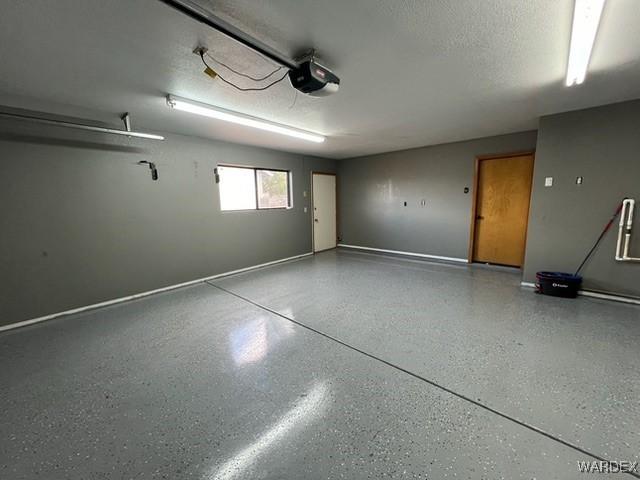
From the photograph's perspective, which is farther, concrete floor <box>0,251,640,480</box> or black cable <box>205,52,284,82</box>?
black cable <box>205,52,284,82</box>

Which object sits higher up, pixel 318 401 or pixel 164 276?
pixel 164 276

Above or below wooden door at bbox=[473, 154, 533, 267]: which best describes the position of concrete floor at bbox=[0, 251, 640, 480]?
below

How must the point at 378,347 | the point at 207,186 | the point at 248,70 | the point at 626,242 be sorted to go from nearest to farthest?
the point at 248,70, the point at 378,347, the point at 626,242, the point at 207,186

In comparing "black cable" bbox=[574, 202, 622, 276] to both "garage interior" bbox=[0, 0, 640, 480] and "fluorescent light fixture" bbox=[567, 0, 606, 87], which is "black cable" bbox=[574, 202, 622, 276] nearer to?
"garage interior" bbox=[0, 0, 640, 480]

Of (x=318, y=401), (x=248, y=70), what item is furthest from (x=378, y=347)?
(x=248, y=70)

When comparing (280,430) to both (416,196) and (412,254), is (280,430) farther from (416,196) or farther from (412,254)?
(416,196)

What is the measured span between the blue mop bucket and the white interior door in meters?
4.49

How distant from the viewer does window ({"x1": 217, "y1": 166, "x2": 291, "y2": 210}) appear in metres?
4.77

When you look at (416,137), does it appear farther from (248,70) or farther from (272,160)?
(248,70)

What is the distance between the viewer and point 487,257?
5.06 meters

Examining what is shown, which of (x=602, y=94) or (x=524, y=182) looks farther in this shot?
(x=524, y=182)

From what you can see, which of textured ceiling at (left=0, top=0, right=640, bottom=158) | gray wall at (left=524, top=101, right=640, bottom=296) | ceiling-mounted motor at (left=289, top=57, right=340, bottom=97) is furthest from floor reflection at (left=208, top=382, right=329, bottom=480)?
gray wall at (left=524, top=101, right=640, bottom=296)

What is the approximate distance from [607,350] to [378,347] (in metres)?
2.00

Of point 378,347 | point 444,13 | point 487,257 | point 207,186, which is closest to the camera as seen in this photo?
point 444,13
